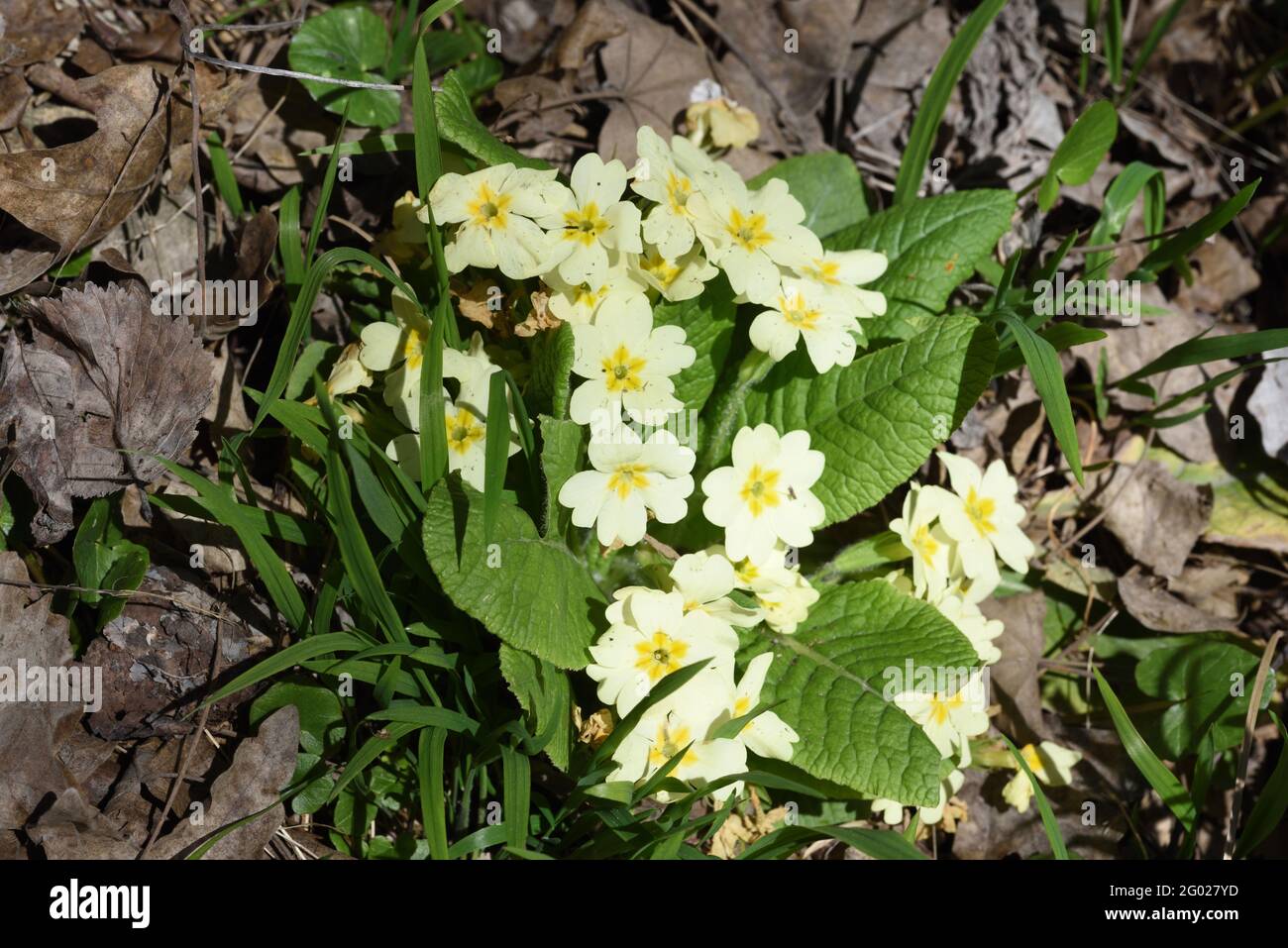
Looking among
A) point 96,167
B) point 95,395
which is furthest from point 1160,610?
point 96,167

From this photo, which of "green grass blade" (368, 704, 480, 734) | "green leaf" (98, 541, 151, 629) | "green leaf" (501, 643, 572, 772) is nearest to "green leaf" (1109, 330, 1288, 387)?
"green leaf" (501, 643, 572, 772)

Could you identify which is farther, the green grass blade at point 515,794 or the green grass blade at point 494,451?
the green grass blade at point 515,794

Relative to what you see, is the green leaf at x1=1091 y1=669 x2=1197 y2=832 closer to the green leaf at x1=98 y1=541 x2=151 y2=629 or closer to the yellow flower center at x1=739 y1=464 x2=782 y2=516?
the yellow flower center at x1=739 y1=464 x2=782 y2=516

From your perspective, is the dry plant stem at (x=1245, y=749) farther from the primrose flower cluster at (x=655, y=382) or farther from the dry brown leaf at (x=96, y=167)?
the dry brown leaf at (x=96, y=167)

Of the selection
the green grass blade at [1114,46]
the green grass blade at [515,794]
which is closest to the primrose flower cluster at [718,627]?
the green grass blade at [515,794]
